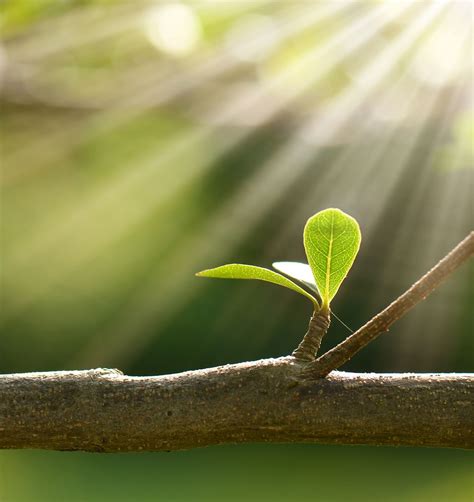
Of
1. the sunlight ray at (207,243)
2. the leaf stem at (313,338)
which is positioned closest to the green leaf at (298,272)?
the leaf stem at (313,338)

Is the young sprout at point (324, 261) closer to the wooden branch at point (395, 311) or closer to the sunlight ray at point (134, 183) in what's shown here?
the wooden branch at point (395, 311)

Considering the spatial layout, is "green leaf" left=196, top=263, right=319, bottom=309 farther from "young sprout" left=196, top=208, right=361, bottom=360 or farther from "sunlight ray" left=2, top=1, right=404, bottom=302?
"sunlight ray" left=2, top=1, right=404, bottom=302

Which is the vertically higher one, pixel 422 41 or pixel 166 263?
pixel 422 41

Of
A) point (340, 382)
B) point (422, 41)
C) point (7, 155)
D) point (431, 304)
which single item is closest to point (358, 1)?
point (422, 41)

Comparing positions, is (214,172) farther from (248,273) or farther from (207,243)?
(248,273)

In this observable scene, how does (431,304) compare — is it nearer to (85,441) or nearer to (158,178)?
(158,178)

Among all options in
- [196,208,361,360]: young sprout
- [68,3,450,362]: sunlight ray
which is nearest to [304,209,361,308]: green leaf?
[196,208,361,360]: young sprout

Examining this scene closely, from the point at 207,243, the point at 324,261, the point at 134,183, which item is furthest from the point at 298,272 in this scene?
the point at 134,183
